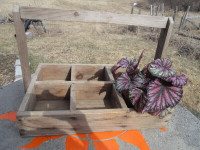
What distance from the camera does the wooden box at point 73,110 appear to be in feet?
4.39

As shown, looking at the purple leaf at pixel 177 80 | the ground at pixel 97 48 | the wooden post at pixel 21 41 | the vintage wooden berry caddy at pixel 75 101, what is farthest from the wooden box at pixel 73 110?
the ground at pixel 97 48

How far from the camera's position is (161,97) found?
130 cm

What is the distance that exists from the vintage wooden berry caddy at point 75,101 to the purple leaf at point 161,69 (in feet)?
1.25

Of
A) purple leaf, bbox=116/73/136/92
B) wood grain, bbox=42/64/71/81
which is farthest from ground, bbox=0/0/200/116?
purple leaf, bbox=116/73/136/92

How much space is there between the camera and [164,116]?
5.01 ft

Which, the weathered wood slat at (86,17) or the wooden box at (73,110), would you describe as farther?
the weathered wood slat at (86,17)

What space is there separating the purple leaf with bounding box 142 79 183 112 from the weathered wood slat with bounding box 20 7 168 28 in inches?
28.2

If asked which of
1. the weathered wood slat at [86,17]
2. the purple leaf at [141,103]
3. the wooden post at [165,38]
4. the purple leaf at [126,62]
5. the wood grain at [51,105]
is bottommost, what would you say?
the wood grain at [51,105]

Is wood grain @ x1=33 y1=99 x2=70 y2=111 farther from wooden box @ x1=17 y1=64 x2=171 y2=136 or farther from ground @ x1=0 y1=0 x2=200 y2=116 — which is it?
ground @ x1=0 y1=0 x2=200 y2=116

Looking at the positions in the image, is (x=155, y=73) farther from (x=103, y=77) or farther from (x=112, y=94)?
(x=103, y=77)

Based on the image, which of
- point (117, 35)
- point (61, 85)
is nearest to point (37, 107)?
point (61, 85)

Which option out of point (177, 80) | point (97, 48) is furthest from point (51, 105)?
point (97, 48)

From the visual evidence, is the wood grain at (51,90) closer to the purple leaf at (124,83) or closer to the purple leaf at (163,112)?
the purple leaf at (124,83)

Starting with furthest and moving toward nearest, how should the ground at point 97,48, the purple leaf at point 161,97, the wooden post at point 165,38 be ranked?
the ground at point 97,48, the wooden post at point 165,38, the purple leaf at point 161,97
